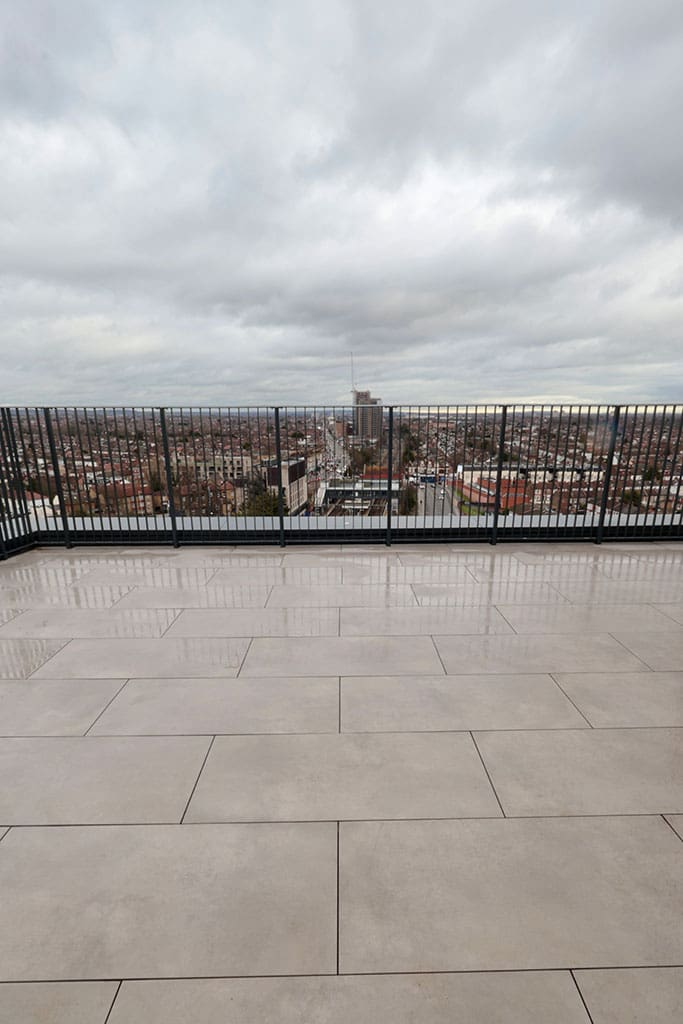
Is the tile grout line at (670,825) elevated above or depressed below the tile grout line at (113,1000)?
below

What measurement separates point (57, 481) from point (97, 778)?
4765 mm

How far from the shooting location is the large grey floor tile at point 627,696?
96.7 inches

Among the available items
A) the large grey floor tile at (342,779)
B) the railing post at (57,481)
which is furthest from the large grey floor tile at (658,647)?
the railing post at (57,481)

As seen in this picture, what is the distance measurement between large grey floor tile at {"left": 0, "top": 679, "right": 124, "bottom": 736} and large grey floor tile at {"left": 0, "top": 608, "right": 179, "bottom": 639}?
0.67 m

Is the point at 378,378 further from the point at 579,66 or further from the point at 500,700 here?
the point at 500,700

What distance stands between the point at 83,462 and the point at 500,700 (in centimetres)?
557

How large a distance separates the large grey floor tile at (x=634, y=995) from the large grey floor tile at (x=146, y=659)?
7.35ft

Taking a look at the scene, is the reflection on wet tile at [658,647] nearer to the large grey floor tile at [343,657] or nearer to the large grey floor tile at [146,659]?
the large grey floor tile at [343,657]

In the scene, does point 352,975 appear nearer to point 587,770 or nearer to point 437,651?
point 587,770

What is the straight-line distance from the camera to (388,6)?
482 cm

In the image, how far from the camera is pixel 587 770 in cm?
207

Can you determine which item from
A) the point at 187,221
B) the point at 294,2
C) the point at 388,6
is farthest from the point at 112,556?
the point at 388,6

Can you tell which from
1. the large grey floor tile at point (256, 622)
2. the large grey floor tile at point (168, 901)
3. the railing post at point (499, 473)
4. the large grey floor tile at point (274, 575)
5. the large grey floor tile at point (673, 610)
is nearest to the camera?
the large grey floor tile at point (168, 901)

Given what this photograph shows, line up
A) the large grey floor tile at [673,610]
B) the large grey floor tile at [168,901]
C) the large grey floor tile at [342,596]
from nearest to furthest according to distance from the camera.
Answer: the large grey floor tile at [168,901]
the large grey floor tile at [673,610]
the large grey floor tile at [342,596]
